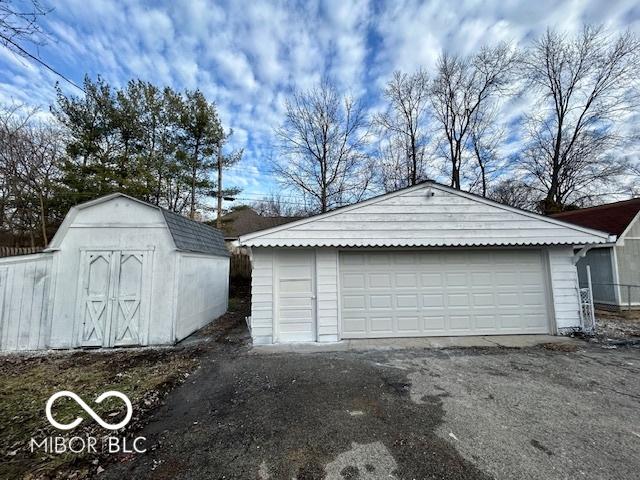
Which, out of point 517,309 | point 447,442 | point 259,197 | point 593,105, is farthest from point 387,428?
point 593,105

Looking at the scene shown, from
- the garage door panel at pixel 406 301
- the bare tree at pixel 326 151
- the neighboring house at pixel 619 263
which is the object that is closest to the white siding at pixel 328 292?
the garage door panel at pixel 406 301

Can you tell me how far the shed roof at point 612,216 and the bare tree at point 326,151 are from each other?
34.6 feet

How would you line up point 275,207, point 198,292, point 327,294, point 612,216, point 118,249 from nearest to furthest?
point 118,249
point 327,294
point 198,292
point 612,216
point 275,207

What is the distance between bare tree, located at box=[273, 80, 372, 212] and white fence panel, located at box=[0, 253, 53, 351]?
12830mm

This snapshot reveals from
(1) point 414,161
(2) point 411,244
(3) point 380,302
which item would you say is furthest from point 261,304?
(1) point 414,161

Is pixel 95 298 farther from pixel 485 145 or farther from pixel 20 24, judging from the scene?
pixel 485 145

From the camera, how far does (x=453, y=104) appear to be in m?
17.7

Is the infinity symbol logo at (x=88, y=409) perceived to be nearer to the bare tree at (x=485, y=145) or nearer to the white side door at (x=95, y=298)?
the white side door at (x=95, y=298)

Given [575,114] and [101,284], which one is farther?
[575,114]

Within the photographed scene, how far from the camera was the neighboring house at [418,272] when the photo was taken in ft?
20.2

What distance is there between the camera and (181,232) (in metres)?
6.87

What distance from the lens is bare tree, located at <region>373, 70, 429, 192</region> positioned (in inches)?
686

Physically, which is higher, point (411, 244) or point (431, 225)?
point (431, 225)

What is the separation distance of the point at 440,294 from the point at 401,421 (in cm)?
409
